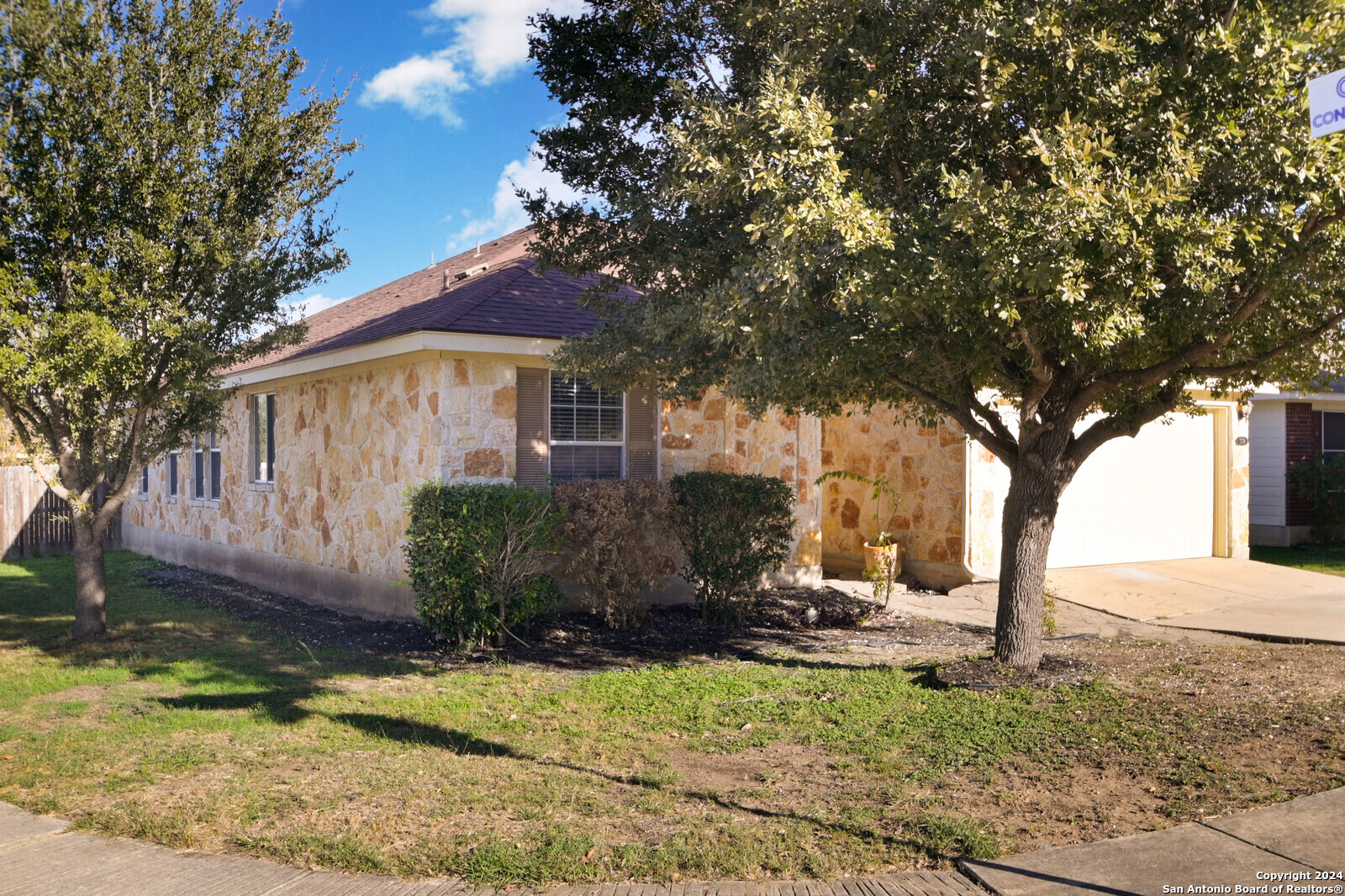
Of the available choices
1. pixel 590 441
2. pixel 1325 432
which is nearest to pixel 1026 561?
pixel 590 441

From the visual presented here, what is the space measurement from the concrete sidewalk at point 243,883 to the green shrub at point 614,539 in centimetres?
551

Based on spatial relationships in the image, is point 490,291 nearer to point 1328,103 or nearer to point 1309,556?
point 1328,103

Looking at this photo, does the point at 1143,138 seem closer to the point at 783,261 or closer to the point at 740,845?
the point at 783,261

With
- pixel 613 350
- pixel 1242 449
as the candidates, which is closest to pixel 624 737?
pixel 613 350

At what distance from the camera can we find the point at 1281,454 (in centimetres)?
1903

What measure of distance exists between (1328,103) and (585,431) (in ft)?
26.6

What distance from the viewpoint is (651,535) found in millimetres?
10953

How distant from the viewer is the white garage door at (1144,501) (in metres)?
14.3

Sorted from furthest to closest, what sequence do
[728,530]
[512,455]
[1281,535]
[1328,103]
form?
[1281,535] → [512,455] → [728,530] → [1328,103]

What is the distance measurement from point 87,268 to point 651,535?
20.2 feet

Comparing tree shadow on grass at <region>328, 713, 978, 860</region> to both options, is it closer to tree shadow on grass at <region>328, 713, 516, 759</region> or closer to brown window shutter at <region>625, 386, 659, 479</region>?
tree shadow on grass at <region>328, 713, 516, 759</region>

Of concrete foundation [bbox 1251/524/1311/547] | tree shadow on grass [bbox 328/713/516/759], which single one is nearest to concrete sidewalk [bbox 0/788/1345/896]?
tree shadow on grass [bbox 328/713/516/759]

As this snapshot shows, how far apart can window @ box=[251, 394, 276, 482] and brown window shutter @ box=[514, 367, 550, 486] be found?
548 cm

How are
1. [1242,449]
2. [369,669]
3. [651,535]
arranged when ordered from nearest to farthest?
[369,669]
[651,535]
[1242,449]
